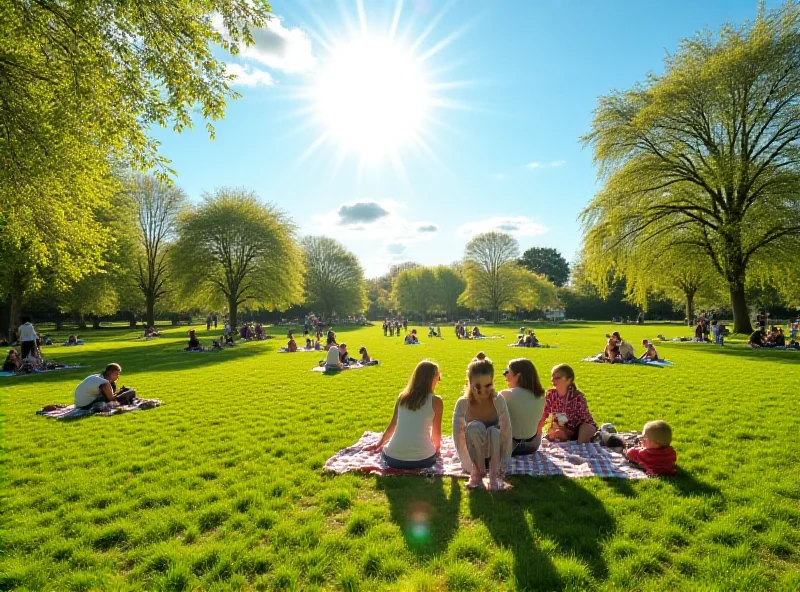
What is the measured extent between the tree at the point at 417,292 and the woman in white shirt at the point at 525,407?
74.7m

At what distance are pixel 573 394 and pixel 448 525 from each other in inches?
141

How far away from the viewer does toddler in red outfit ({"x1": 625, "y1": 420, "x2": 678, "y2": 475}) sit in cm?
530

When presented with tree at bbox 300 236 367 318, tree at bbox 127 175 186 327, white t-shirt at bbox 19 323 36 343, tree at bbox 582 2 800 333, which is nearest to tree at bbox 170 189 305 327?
tree at bbox 127 175 186 327

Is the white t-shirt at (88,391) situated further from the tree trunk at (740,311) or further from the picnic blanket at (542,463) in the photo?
the tree trunk at (740,311)

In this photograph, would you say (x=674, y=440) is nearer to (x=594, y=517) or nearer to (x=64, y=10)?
(x=594, y=517)

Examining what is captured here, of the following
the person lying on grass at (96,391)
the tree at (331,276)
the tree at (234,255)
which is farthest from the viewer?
the tree at (331,276)

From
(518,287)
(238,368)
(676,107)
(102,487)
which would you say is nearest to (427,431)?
(102,487)

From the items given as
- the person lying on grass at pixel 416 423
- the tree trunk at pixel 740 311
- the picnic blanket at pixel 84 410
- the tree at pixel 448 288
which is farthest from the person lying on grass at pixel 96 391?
the tree at pixel 448 288

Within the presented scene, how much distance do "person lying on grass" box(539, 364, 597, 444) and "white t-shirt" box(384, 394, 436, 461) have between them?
7.22 feet

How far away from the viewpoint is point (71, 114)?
9.71 meters

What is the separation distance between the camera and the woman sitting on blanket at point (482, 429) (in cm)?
510

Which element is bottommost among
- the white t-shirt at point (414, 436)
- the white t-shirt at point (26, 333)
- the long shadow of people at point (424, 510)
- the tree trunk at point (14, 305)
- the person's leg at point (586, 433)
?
the long shadow of people at point (424, 510)

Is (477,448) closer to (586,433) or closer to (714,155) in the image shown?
(586,433)

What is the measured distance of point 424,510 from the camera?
452 cm
